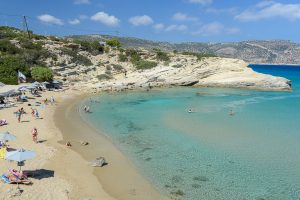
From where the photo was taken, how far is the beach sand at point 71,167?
15695 mm

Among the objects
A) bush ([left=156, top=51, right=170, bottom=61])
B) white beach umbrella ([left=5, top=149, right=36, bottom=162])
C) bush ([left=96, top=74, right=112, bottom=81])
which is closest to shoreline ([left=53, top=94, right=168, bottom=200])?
white beach umbrella ([left=5, top=149, right=36, bottom=162])

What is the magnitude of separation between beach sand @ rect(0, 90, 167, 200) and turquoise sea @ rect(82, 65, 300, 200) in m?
1.10

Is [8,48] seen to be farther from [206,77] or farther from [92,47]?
[206,77]

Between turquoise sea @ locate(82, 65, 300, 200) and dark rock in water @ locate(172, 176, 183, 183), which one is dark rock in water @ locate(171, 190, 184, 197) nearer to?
turquoise sea @ locate(82, 65, 300, 200)

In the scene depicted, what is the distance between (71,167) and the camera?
19.2 meters

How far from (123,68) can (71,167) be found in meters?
49.1

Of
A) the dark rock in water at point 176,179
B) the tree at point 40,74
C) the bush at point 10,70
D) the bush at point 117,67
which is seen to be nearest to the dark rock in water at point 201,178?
the dark rock in water at point 176,179

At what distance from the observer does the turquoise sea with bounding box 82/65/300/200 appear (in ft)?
57.1

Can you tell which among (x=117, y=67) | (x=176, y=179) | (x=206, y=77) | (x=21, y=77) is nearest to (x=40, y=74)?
(x=21, y=77)

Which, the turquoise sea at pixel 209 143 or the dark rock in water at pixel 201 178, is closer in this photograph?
the turquoise sea at pixel 209 143

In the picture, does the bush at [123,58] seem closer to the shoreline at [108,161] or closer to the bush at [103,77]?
the bush at [103,77]

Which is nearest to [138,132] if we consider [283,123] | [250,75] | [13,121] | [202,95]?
[13,121]

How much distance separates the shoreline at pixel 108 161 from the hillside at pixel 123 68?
25.5 m

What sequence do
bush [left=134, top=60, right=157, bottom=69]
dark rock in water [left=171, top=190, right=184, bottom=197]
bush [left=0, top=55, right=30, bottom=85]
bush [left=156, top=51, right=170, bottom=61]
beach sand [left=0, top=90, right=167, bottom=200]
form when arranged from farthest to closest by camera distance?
bush [left=156, top=51, right=170, bottom=61], bush [left=134, top=60, right=157, bottom=69], bush [left=0, top=55, right=30, bottom=85], dark rock in water [left=171, top=190, right=184, bottom=197], beach sand [left=0, top=90, right=167, bottom=200]
